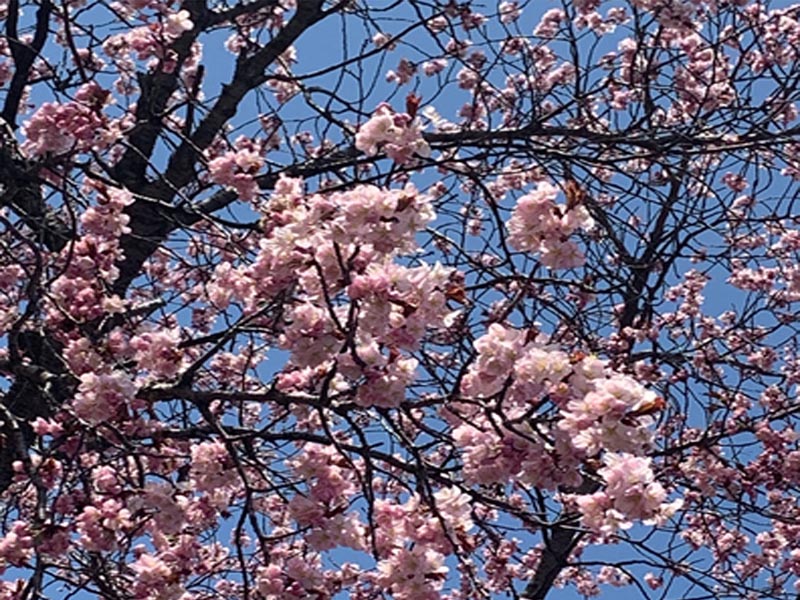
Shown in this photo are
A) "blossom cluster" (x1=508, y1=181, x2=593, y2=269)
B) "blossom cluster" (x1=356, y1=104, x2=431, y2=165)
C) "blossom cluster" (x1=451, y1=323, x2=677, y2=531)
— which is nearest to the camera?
"blossom cluster" (x1=451, y1=323, x2=677, y2=531)

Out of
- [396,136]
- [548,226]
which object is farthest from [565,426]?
[396,136]

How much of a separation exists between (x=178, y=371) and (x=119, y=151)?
333 cm

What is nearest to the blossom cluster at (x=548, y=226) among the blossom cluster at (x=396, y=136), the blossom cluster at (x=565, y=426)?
the blossom cluster at (x=565, y=426)

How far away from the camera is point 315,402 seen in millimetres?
2855

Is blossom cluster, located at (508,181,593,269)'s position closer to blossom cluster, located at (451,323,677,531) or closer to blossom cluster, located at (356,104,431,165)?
blossom cluster, located at (451,323,677,531)

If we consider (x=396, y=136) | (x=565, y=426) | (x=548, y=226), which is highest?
(x=396, y=136)

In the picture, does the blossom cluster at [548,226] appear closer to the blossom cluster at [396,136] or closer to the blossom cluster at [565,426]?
the blossom cluster at [565,426]

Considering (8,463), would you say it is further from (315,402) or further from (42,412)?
(315,402)

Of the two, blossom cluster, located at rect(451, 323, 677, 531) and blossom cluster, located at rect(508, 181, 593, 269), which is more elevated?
blossom cluster, located at rect(508, 181, 593, 269)

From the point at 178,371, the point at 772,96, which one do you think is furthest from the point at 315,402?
the point at 772,96

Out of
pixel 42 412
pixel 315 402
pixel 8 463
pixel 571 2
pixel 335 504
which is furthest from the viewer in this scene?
pixel 571 2

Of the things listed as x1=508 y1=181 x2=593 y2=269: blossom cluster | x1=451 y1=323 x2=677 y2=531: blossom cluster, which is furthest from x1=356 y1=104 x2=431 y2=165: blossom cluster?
x1=451 y1=323 x2=677 y2=531: blossom cluster

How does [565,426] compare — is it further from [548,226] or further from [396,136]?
[396,136]

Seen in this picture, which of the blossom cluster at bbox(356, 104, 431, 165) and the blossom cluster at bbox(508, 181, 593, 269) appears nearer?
the blossom cluster at bbox(508, 181, 593, 269)
